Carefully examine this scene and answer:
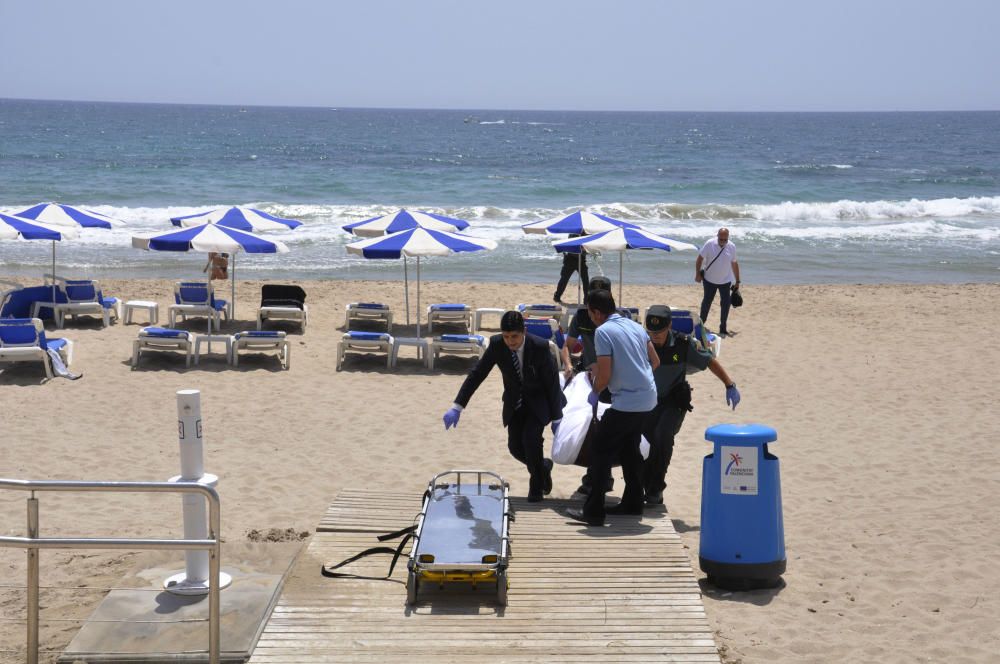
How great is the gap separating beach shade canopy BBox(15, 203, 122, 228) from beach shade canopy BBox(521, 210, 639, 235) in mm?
5966

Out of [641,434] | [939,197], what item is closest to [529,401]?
[641,434]

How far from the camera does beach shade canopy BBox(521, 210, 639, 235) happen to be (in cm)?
1426

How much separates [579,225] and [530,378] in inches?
306

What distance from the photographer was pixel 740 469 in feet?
19.7

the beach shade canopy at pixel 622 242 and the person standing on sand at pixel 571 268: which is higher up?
the beach shade canopy at pixel 622 242

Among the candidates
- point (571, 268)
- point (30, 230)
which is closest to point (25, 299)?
point (30, 230)

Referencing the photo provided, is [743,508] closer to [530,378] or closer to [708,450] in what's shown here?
[530,378]

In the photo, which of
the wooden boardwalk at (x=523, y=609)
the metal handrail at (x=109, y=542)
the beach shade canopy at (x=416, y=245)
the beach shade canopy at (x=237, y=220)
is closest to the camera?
the metal handrail at (x=109, y=542)

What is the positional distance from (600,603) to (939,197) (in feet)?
129

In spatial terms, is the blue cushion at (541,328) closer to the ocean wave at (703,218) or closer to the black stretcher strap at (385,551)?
the black stretcher strap at (385,551)

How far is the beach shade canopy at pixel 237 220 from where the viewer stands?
A: 47.6 ft

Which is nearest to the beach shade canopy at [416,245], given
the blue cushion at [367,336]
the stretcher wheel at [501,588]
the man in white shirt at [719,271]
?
the blue cushion at [367,336]

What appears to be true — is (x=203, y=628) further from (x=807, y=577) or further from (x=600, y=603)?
(x=807, y=577)

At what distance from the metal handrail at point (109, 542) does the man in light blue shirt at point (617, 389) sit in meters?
2.52
